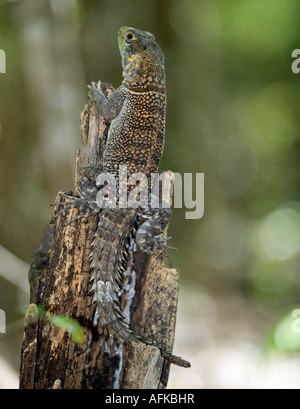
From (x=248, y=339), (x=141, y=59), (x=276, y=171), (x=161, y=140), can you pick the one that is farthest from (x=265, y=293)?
(x=141, y=59)

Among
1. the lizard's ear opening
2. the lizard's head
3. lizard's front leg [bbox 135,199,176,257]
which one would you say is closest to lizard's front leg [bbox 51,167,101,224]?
lizard's front leg [bbox 135,199,176,257]

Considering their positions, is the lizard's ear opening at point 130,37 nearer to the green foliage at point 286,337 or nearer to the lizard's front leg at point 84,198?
the lizard's front leg at point 84,198

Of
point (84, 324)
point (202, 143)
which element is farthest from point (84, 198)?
point (202, 143)

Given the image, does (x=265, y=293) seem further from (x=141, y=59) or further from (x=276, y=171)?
(x=141, y=59)

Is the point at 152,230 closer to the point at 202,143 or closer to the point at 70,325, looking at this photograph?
the point at 70,325

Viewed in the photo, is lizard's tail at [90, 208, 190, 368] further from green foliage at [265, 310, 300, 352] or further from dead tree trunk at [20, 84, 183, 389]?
green foliage at [265, 310, 300, 352]
